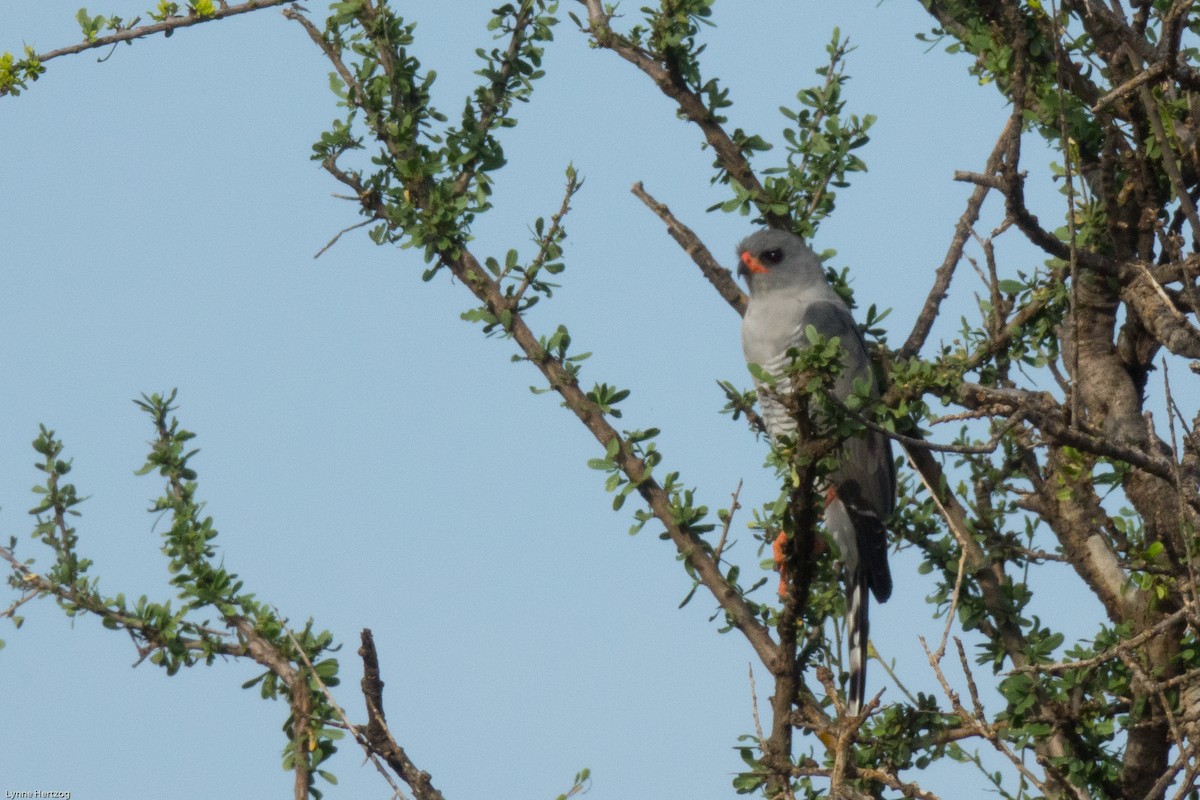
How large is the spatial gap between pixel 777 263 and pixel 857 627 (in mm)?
1767

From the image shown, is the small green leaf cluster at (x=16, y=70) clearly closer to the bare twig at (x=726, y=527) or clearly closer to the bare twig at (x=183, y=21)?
the bare twig at (x=183, y=21)

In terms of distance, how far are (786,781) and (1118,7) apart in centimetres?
250

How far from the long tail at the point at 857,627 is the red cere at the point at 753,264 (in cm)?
154

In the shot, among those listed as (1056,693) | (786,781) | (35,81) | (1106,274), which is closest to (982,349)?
(1106,274)

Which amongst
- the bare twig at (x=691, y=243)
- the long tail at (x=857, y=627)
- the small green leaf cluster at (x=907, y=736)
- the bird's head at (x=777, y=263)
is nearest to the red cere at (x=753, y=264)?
the bird's head at (x=777, y=263)

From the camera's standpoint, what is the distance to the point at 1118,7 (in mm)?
4031

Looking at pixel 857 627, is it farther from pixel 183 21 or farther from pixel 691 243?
pixel 183 21

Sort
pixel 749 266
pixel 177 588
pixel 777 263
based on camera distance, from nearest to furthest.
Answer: pixel 177 588 < pixel 777 263 < pixel 749 266

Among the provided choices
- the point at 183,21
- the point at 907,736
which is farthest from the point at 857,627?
the point at 183,21

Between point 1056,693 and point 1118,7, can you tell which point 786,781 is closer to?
point 1056,693

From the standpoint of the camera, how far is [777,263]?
6.13 meters

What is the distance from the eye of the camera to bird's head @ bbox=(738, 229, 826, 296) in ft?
19.5

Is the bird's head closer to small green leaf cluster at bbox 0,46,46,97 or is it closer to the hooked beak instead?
the hooked beak

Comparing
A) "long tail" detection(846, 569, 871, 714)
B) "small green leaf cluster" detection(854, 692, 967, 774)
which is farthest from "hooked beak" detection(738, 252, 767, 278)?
"small green leaf cluster" detection(854, 692, 967, 774)
